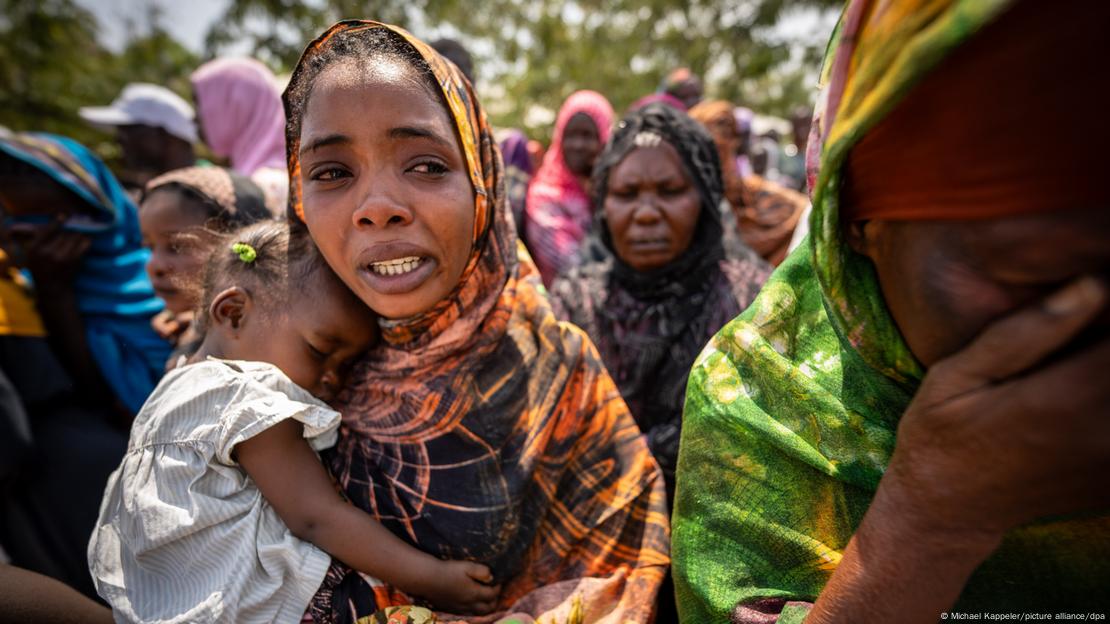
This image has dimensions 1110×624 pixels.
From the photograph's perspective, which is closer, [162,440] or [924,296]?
[924,296]

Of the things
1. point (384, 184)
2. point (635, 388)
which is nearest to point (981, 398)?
point (384, 184)

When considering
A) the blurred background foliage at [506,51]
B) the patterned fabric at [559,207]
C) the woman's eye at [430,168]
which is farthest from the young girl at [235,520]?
the blurred background foliage at [506,51]

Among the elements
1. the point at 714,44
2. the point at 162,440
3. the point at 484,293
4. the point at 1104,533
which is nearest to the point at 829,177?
the point at 1104,533

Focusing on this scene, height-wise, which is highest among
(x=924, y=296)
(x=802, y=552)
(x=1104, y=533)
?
(x=924, y=296)

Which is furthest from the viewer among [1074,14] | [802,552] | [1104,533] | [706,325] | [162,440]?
[706,325]

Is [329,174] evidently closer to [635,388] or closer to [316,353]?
[316,353]

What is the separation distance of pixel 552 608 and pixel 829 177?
121 centimetres

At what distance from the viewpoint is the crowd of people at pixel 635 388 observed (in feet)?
2.32

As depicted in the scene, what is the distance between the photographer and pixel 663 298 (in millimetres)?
2785

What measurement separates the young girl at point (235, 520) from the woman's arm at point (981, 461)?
37.0 inches

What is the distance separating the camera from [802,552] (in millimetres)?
1180

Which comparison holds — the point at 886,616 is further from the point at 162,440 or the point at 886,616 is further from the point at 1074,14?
the point at 162,440

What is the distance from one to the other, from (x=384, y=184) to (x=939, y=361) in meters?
1.14

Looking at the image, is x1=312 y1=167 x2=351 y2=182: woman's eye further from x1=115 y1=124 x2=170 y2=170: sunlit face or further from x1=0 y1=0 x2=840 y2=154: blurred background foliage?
x1=0 y1=0 x2=840 y2=154: blurred background foliage
